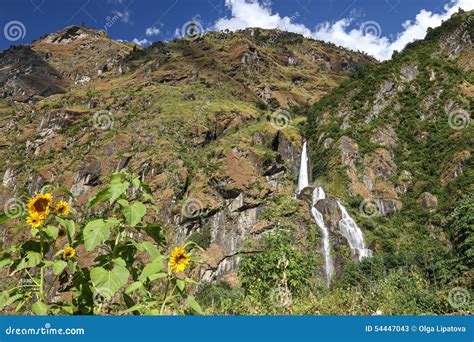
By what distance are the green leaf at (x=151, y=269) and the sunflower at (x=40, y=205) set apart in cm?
92

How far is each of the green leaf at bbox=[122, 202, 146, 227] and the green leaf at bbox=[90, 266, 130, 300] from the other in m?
0.34

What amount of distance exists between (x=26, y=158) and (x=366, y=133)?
81.0m

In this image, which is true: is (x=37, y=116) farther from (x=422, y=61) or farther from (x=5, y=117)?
(x=422, y=61)

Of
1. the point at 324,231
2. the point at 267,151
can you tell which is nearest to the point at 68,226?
the point at 324,231

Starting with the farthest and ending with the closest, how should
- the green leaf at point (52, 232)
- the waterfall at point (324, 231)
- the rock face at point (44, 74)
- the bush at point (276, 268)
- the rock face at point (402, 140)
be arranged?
the rock face at point (44, 74) < the rock face at point (402, 140) < the waterfall at point (324, 231) < the bush at point (276, 268) < the green leaf at point (52, 232)

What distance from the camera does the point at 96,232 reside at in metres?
2.93

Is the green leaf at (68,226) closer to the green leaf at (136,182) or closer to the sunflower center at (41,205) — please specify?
the sunflower center at (41,205)

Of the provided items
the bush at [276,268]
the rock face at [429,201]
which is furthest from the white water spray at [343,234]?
the bush at [276,268]

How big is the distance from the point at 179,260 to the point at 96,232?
838 millimetres

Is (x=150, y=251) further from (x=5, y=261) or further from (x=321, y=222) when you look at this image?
(x=321, y=222)

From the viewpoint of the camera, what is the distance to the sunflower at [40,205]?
321 cm

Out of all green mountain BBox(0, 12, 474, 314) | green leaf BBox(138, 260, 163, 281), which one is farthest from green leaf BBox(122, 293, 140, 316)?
green mountain BBox(0, 12, 474, 314)

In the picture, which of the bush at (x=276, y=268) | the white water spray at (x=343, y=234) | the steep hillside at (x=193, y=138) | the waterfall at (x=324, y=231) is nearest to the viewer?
the bush at (x=276, y=268)

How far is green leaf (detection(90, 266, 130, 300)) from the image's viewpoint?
275cm
